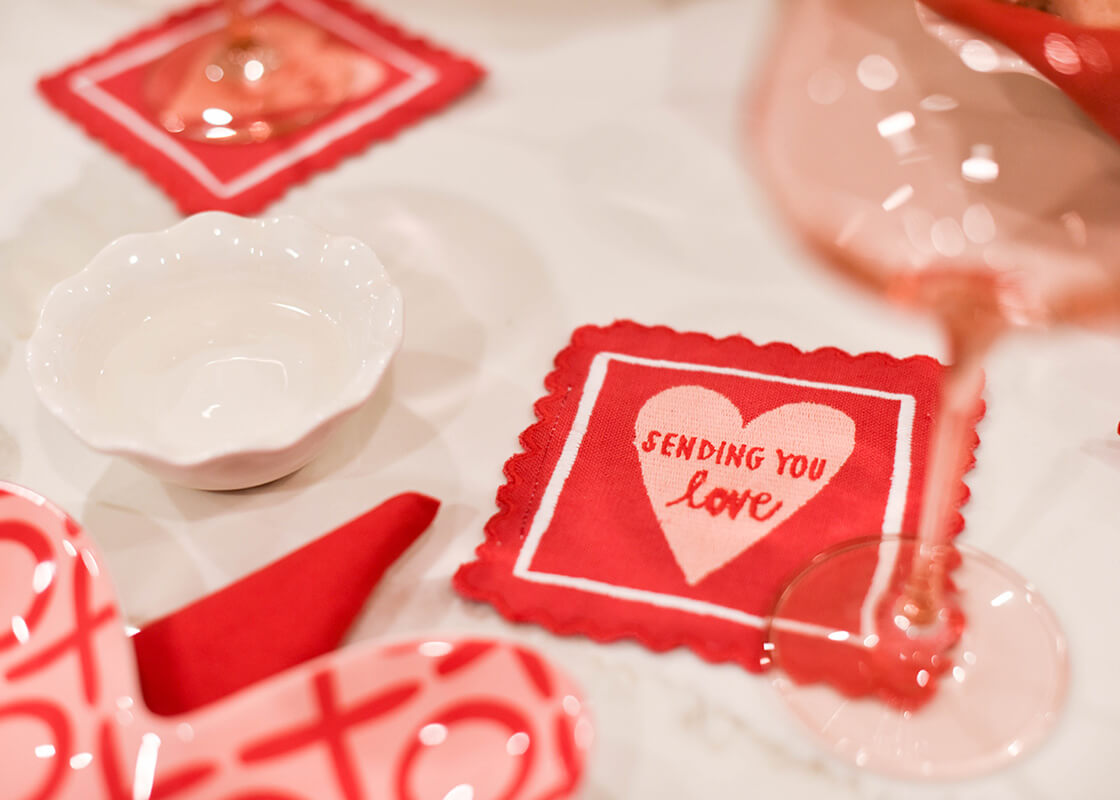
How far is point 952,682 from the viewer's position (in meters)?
0.41

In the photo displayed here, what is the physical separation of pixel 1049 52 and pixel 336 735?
33cm

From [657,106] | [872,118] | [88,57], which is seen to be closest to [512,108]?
[657,106]

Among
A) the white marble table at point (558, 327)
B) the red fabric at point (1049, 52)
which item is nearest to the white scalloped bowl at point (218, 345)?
the white marble table at point (558, 327)

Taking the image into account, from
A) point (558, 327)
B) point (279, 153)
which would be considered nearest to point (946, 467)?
point (558, 327)

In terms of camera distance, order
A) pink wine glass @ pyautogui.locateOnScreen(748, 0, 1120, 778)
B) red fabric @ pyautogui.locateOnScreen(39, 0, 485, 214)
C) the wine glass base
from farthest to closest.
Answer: red fabric @ pyautogui.locateOnScreen(39, 0, 485, 214)
the wine glass base
pink wine glass @ pyautogui.locateOnScreen(748, 0, 1120, 778)

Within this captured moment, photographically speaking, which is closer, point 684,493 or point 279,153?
point 684,493

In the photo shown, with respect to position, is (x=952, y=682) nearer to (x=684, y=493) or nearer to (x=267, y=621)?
(x=684, y=493)

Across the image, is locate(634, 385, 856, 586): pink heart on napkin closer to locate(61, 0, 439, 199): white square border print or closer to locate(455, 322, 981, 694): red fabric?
locate(455, 322, 981, 694): red fabric

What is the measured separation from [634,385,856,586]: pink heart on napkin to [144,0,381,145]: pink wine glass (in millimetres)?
351

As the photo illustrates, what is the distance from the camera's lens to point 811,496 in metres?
0.45

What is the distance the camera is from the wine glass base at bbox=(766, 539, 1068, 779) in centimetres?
38

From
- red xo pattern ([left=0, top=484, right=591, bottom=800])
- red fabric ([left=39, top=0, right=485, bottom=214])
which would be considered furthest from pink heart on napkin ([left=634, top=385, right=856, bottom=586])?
red fabric ([left=39, top=0, right=485, bottom=214])

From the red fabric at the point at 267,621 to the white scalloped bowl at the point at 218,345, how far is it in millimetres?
48

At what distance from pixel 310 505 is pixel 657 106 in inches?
14.4
